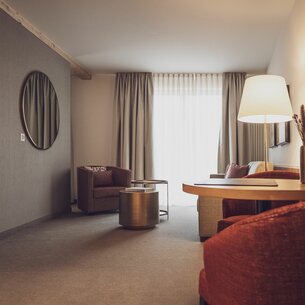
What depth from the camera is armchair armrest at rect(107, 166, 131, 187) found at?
5262mm

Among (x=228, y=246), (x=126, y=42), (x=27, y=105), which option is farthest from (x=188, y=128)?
(x=228, y=246)

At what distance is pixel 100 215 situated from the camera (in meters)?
4.98

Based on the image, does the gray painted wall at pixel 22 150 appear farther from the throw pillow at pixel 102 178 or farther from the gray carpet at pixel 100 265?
the throw pillow at pixel 102 178

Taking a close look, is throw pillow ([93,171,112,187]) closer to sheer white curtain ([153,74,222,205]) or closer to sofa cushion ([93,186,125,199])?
sofa cushion ([93,186,125,199])

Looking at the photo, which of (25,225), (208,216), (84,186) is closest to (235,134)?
(84,186)

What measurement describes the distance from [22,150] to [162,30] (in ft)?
7.57

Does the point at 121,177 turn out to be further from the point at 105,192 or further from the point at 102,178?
the point at 105,192

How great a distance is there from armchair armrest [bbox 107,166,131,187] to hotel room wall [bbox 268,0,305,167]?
7.39ft

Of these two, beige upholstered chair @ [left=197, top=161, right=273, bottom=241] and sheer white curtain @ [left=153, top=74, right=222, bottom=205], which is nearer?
beige upholstered chair @ [left=197, top=161, right=273, bottom=241]

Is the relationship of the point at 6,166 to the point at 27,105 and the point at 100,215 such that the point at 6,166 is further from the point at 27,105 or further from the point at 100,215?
the point at 100,215

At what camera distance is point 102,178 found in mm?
5344

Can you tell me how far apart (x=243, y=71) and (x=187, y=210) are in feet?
9.19

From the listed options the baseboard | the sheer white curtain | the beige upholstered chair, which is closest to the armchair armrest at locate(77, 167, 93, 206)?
the baseboard

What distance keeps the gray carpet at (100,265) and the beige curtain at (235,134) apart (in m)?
2.46
